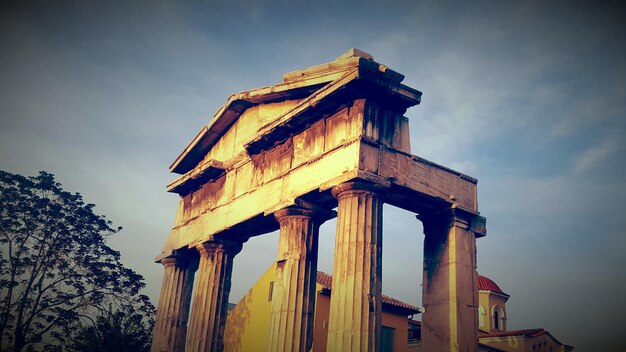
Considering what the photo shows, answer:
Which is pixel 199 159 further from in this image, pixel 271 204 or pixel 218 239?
pixel 271 204

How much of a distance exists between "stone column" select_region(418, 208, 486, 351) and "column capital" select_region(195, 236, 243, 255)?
5.90 meters

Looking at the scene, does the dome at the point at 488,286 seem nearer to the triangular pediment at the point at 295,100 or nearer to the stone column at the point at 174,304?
the stone column at the point at 174,304

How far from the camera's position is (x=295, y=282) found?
36.9 feet

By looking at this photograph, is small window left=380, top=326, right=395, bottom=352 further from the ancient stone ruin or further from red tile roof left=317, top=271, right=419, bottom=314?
the ancient stone ruin

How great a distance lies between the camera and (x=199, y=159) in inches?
687

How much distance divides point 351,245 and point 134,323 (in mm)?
19361

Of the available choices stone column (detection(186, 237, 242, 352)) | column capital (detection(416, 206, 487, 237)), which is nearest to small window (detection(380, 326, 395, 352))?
stone column (detection(186, 237, 242, 352))

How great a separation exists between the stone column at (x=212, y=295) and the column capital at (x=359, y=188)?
5.89 meters

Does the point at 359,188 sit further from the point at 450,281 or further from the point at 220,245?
the point at 220,245

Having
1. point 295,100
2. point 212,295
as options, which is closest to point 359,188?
point 295,100

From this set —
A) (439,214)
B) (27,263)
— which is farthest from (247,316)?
(439,214)

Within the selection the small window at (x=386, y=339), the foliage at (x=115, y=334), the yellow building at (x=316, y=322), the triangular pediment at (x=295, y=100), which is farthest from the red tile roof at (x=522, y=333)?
the triangular pediment at (x=295, y=100)

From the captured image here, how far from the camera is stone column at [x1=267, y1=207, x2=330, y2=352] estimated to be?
35.5 feet

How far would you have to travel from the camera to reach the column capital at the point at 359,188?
33.0ft
